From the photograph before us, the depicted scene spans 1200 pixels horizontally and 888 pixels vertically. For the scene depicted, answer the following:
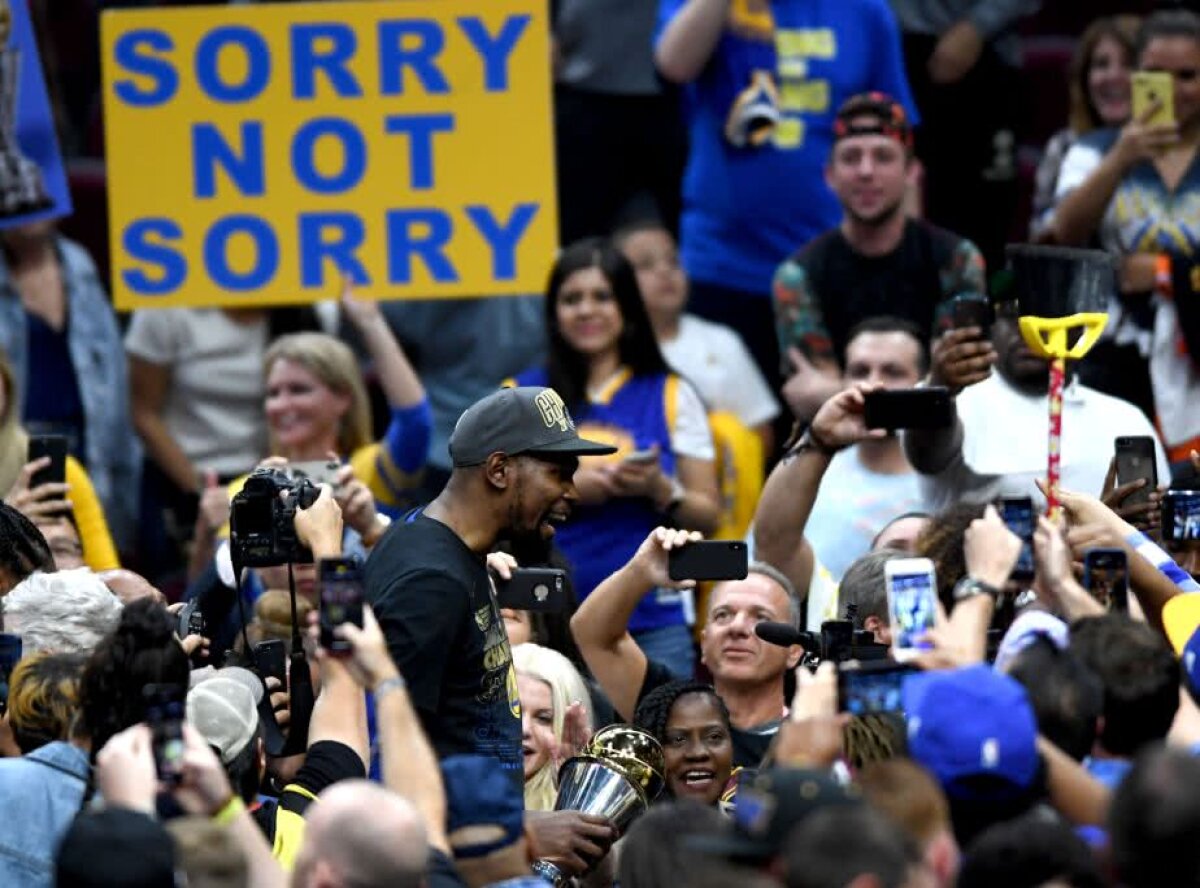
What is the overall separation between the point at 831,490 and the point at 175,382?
10.2 feet

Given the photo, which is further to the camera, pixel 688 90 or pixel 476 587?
pixel 688 90

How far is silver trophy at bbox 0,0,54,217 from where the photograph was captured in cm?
920

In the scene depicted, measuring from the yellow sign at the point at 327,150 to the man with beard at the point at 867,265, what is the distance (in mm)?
997

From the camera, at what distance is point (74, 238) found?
12.0 m

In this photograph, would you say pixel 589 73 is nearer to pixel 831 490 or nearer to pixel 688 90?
pixel 688 90

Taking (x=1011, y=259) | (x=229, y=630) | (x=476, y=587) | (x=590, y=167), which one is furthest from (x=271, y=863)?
(x=590, y=167)

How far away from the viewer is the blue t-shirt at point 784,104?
33.0 feet

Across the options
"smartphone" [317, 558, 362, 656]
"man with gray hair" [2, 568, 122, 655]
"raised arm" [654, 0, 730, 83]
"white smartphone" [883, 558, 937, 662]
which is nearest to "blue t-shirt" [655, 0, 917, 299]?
"raised arm" [654, 0, 730, 83]

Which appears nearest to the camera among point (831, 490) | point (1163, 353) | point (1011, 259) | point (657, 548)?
point (657, 548)

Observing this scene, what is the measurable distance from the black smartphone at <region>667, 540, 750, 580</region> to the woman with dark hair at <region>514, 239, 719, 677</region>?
1636 millimetres

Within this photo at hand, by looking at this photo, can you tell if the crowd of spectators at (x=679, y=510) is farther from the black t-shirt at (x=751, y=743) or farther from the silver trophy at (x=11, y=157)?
the silver trophy at (x=11, y=157)

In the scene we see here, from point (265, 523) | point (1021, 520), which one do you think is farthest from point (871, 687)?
point (265, 523)

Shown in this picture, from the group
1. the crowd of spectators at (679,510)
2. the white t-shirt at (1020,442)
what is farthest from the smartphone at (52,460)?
the white t-shirt at (1020,442)

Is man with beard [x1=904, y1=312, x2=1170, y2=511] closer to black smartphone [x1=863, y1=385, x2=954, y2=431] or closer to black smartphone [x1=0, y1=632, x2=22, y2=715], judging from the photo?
Result: black smartphone [x1=863, y1=385, x2=954, y2=431]
